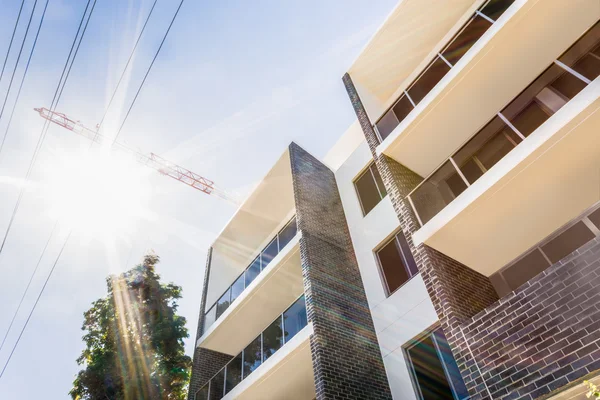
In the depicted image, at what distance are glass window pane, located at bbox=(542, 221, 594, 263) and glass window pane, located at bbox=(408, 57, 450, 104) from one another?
18.7 feet

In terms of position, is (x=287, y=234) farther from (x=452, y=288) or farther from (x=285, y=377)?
(x=452, y=288)

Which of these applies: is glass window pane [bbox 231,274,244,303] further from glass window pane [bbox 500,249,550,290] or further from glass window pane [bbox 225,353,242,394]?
glass window pane [bbox 500,249,550,290]

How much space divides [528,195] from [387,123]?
550cm

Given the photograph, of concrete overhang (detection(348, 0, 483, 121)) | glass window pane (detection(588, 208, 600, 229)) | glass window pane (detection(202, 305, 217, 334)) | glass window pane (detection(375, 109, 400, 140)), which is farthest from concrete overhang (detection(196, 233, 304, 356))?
glass window pane (detection(588, 208, 600, 229))

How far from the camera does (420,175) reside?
35.8ft

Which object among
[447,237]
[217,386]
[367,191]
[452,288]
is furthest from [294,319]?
[447,237]

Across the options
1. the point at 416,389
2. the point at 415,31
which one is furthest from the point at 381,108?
the point at 416,389

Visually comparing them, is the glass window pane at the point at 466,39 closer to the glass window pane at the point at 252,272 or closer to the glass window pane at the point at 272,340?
the glass window pane at the point at 272,340

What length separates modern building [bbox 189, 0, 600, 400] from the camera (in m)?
5.85

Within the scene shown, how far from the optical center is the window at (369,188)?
41.2ft

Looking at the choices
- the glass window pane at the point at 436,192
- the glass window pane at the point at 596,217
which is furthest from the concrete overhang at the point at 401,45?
the glass window pane at the point at 596,217

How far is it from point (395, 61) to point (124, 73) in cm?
858

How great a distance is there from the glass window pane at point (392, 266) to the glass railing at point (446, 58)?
10.4 ft

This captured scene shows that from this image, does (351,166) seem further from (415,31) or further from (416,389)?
(416,389)
